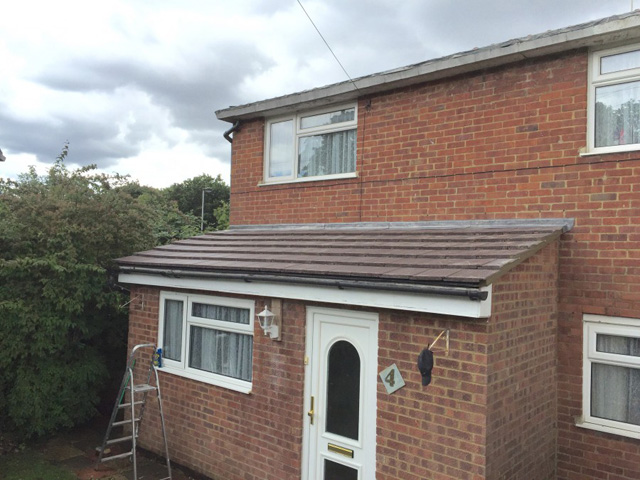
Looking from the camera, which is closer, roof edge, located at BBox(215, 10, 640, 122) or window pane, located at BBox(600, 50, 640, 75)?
roof edge, located at BBox(215, 10, 640, 122)

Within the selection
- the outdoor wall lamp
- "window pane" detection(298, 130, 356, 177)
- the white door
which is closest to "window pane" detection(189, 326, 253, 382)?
the outdoor wall lamp

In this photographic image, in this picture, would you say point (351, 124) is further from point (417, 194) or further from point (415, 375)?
point (415, 375)

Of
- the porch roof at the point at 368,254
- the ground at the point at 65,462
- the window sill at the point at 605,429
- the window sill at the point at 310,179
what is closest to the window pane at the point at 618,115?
the porch roof at the point at 368,254

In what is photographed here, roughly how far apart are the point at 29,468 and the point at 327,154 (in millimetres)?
5711

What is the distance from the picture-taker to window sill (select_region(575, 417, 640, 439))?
15.6 ft

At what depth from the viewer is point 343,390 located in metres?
5.11

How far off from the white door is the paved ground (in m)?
2.09

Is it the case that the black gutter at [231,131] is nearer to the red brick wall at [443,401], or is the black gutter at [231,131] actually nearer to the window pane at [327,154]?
the window pane at [327,154]

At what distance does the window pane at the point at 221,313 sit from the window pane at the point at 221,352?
173 mm

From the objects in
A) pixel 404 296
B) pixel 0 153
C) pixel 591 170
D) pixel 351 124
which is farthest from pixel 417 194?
pixel 0 153

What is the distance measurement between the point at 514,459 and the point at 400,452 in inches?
39.3

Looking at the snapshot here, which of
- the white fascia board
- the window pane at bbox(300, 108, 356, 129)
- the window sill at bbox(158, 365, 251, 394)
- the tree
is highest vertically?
the tree

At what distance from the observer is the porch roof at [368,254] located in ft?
13.8

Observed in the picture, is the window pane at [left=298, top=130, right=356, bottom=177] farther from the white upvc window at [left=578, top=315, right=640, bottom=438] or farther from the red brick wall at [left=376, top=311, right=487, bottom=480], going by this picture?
the white upvc window at [left=578, top=315, right=640, bottom=438]
